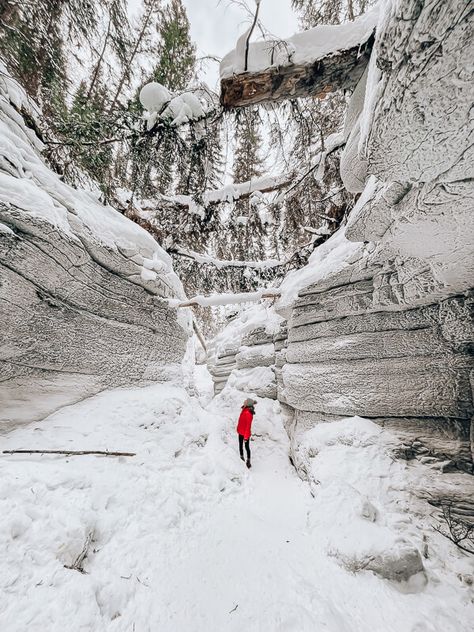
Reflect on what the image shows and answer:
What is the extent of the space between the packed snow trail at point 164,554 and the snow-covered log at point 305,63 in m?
5.13

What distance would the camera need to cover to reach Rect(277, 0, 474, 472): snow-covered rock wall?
1.54m

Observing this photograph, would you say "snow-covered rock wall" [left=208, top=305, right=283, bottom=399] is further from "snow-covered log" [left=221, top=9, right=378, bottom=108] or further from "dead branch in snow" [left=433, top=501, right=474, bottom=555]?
"snow-covered log" [left=221, top=9, right=378, bottom=108]

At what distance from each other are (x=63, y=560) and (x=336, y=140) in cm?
733

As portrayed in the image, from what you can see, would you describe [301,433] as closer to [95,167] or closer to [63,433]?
[63,433]

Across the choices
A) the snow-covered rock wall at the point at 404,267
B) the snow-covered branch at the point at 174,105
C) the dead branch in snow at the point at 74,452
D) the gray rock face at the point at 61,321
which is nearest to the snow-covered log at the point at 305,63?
the snow-covered rock wall at the point at 404,267

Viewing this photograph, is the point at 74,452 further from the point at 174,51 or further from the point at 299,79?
Answer: the point at 174,51

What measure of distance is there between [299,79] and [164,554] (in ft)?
18.5

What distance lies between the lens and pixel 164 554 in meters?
2.79

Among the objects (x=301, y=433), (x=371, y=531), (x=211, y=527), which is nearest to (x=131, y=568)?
(x=211, y=527)

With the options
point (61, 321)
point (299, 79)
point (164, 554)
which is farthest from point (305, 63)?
point (164, 554)

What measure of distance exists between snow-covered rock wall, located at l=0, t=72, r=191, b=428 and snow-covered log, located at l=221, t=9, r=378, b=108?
3.16m

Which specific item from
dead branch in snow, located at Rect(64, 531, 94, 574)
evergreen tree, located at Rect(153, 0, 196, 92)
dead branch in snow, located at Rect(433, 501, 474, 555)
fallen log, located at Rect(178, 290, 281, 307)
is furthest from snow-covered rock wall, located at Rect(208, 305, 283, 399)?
evergreen tree, located at Rect(153, 0, 196, 92)

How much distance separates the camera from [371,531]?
317 cm

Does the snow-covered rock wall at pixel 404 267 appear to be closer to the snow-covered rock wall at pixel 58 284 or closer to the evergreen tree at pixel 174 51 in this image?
the snow-covered rock wall at pixel 58 284
